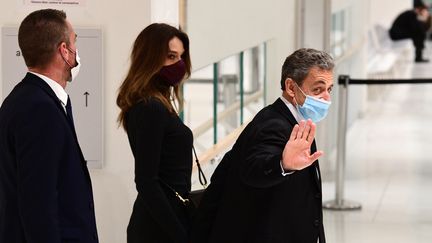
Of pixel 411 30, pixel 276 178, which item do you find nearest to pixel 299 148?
pixel 276 178

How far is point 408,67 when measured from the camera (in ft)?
81.7

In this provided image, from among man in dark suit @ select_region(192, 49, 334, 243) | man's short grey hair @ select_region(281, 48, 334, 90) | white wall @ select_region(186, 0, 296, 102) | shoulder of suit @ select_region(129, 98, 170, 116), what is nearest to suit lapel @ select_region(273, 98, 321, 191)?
man in dark suit @ select_region(192, 49, 334, 243)

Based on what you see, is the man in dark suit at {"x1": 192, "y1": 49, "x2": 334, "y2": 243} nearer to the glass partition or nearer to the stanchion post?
the glass partition

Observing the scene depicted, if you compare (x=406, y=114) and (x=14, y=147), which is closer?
(x=14, y=147)

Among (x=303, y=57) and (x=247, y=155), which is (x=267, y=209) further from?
(x=303, y=57)

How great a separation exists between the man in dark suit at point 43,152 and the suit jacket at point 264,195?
0.53m

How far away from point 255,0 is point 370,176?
3159mm

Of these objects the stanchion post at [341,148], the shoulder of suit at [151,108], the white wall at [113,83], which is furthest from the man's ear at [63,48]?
the stanchion post at [341,148]

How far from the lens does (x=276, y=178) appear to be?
343cm

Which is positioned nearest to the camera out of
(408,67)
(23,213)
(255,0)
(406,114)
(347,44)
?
(23,213)

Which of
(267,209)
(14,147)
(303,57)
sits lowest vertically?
(267,209)

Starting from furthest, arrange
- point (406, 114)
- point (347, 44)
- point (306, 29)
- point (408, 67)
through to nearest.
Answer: point (408, 67) < point (406, 114) < point (347, 44) < point (306, 29)

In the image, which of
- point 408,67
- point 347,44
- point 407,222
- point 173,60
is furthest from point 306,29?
point 408,67

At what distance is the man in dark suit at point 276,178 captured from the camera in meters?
3.47
